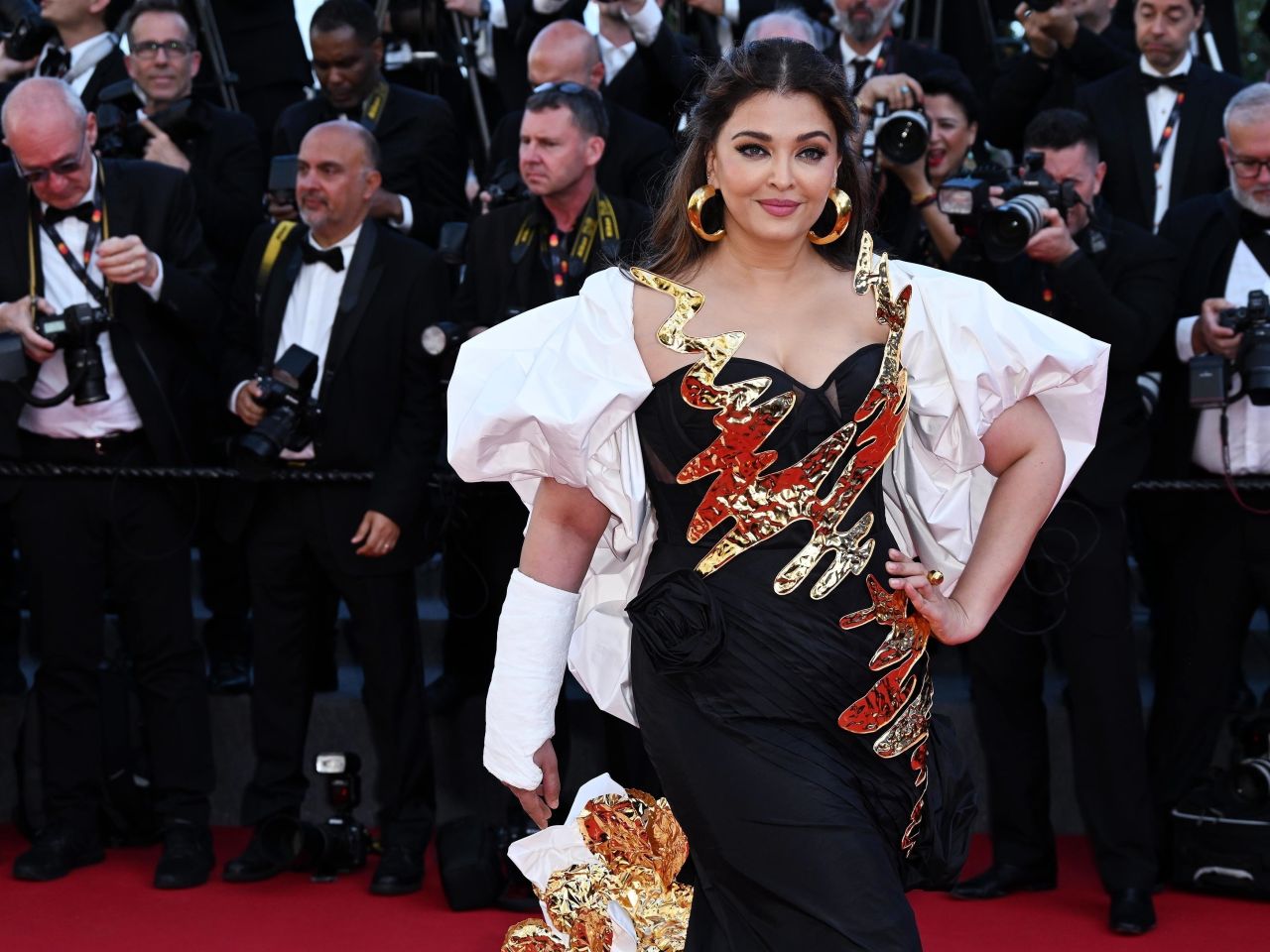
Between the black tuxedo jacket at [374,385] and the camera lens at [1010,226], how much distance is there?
1.69m

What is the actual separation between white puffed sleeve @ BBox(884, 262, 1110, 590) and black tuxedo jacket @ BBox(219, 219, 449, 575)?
8.19 feet

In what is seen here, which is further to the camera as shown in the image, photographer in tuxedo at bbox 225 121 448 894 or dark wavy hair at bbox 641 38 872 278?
photographer in tuxedo at bbox 225 121 448 894

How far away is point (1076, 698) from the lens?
5246 mm

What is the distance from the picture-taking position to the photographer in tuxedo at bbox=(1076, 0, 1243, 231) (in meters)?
6.17

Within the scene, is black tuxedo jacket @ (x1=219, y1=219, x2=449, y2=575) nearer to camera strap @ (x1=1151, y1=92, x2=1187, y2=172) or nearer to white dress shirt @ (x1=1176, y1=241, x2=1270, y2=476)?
white dress shirt @ (x1=1176, y1=241, x2=1270, y2=476)

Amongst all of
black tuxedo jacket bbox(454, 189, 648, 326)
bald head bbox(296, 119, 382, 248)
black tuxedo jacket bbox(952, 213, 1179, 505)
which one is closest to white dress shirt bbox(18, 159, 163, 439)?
bald head bbox(296, 119, 382, 248)

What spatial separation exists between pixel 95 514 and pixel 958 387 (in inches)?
130

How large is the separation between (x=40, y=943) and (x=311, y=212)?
2228 millimetres

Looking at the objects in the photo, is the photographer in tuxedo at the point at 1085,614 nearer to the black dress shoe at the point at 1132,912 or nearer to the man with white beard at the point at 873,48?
the black dress shoe at the point at 1132,912

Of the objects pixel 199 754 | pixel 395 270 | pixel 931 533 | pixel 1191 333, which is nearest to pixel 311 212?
pixel 395 270

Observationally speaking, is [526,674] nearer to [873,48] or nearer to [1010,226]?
[1010,226]

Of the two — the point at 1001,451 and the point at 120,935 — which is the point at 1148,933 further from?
the point at 120,935

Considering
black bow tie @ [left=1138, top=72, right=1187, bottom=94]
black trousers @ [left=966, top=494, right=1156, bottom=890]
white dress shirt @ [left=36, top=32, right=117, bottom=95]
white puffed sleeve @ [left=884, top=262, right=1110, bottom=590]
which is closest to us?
white puffed sleeve @ [left=884, top=262, right=1110, bottom=590]

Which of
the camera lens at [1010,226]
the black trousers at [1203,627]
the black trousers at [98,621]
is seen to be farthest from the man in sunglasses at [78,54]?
the black trousers at [1203,627]
